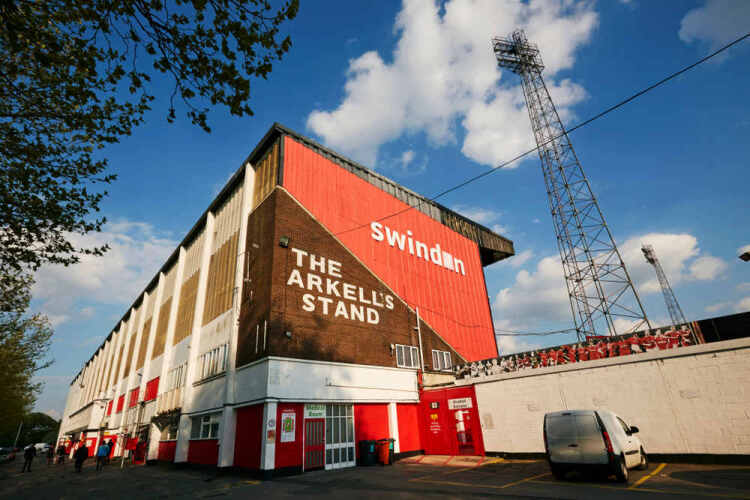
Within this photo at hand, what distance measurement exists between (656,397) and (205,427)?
22805 mm

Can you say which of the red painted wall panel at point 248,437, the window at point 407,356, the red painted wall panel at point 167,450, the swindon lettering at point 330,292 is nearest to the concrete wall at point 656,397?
the window at point 407,356

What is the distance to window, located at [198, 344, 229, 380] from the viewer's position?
834 inches

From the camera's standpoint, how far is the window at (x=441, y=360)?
2550 cm

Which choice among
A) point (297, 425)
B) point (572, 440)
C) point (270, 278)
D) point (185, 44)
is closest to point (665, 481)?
point (572, 440)

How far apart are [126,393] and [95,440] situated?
14662 mm

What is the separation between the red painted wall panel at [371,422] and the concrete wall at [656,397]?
579 centimetres

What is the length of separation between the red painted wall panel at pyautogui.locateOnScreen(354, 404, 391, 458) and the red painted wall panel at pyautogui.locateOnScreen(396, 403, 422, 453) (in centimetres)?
90

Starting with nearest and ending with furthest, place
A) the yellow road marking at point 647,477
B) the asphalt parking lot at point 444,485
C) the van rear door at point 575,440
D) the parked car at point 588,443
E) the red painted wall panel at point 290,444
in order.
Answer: the asphalt parking lot at point 444,485
the yellow road marking at point 647,477
the parked car at point 588,443
the van rear door at point 575,440
the red painted wall panel at point 290,444

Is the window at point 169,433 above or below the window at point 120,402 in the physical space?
below

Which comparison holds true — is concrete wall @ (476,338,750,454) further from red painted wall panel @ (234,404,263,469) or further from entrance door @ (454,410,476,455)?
red painted wall panel @ (234,404,263,469)

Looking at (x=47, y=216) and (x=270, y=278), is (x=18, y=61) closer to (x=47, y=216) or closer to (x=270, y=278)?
(x=47, y=216)

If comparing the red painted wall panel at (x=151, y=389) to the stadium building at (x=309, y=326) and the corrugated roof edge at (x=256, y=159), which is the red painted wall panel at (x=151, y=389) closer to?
the stadium building at (x=309, y=326)

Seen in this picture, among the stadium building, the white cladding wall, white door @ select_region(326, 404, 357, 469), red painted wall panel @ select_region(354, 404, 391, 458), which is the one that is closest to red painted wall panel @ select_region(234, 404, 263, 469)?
the stadium building

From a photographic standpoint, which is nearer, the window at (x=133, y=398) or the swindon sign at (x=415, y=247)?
the swindon sign at (x=415, y=247)
